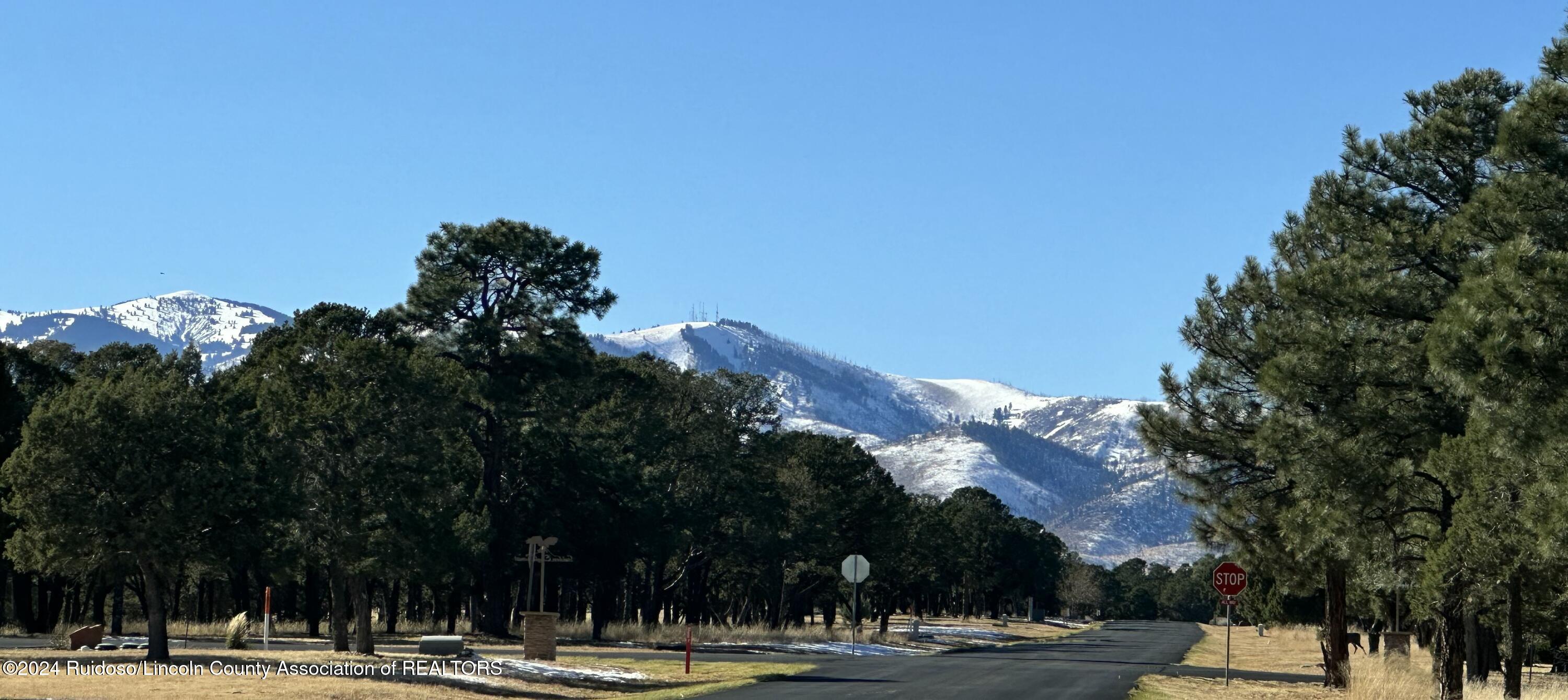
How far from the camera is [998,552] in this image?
491ft

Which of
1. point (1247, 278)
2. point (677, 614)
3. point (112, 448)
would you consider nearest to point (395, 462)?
point (112, 448)

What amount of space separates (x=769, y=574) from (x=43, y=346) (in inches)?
1640

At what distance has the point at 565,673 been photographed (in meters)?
33.3

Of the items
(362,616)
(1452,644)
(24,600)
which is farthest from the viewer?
(24,600)

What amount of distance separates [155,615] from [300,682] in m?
8.25

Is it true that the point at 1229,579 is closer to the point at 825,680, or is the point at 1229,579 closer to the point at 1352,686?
the point at 1352,686

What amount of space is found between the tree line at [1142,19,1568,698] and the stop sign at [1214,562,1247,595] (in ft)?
4.32

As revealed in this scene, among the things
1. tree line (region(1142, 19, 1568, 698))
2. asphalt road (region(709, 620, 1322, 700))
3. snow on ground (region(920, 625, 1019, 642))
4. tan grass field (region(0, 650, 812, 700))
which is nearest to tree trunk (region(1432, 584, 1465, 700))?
tree line (region(1142, 19, 1568, 698))

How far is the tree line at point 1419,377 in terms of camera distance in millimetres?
17594

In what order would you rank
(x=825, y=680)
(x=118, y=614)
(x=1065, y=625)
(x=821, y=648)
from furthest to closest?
(x=1065, y=625) → (x=118, y=614) → (x=821, y=648) → (x=825, y=680)

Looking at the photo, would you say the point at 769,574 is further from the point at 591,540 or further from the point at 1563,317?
the point at 1563,317

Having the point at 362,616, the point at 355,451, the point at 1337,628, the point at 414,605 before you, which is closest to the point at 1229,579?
the point at 1337,628

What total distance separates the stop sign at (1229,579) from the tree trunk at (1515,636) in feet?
18.9

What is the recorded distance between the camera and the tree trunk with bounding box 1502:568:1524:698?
1101 inches
